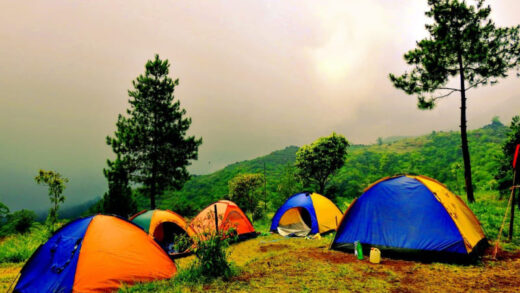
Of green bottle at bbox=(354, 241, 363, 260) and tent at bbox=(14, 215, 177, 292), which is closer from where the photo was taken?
tent at bbox=(14, 215, 177, 292)

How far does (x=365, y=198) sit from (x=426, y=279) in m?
2.87

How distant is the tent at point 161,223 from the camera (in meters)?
9.89

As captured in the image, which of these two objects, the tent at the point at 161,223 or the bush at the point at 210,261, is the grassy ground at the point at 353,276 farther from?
the tent at the point at 161,223

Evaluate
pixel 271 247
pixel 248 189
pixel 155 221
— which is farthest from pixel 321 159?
pixel 155 221

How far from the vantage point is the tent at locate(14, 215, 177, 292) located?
16.8 ft

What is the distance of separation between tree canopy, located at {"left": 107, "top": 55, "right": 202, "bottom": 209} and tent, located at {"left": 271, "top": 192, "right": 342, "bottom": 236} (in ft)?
34.0

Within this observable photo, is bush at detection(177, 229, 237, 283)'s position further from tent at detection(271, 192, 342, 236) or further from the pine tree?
the pine tree

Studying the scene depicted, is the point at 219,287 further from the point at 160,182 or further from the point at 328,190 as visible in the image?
the point at 328,190

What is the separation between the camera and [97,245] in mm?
5602

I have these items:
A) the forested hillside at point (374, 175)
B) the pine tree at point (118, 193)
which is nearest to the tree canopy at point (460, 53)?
the forested hillside at point (374, 175)

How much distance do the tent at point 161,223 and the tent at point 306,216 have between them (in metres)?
4.90

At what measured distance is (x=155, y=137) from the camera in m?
19.1

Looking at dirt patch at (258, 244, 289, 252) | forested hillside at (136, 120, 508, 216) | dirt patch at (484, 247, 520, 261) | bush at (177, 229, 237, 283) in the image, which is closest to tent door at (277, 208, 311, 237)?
dirt patch at (258, 244, 289, 252)

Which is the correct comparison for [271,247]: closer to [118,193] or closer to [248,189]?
[248,189]
